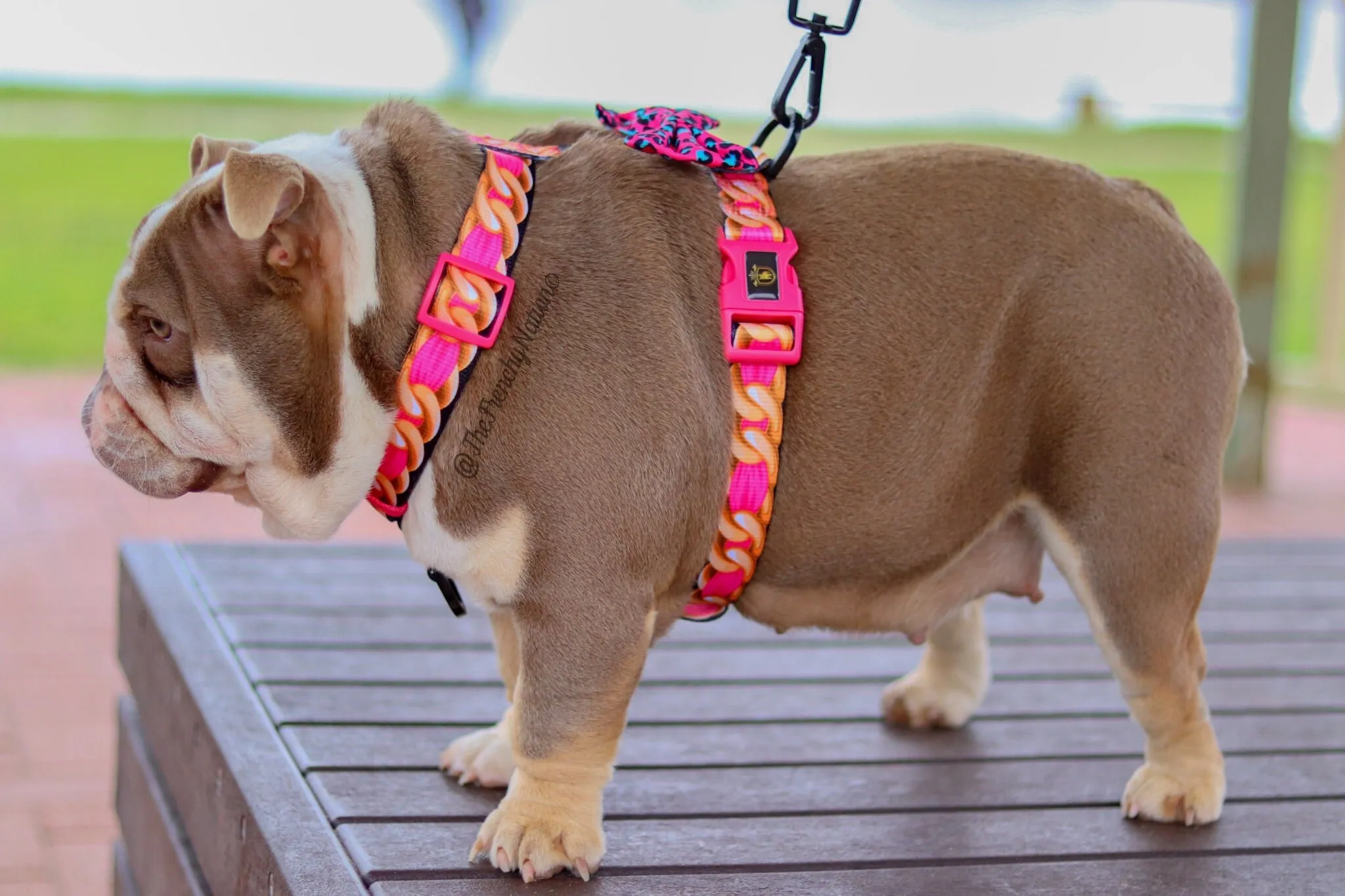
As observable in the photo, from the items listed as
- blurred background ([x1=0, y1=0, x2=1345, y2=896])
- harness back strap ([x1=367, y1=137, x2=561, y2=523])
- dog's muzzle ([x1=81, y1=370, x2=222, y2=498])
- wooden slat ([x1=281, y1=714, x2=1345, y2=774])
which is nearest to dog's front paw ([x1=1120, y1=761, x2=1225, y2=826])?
wooden slat ([x1=281, y1=714, x2=1345, y2=774])

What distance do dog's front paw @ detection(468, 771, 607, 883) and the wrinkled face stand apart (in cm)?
47

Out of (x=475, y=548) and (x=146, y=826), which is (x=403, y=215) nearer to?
(x=475, y=548)

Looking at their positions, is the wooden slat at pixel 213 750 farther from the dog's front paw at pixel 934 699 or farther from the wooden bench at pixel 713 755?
the dog's front paw at pixel 934 699

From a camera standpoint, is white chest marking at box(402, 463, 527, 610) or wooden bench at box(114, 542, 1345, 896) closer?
white chest marking at box(402, 463, 527, 610)

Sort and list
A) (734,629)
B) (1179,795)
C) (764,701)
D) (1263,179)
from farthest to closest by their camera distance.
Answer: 1. (1263,179)
2. (734,629)
3. (764,701)
4. (1179,795)

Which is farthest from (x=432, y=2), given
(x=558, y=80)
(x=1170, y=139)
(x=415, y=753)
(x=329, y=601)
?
(x=415, y=753)

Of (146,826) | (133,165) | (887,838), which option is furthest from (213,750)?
(133,165)

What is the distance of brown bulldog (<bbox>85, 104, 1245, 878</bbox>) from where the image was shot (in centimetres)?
181

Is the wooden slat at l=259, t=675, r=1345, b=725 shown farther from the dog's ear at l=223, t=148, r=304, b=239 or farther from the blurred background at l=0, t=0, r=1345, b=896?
the blurred background at l=0, t=0, r=1345, b=896

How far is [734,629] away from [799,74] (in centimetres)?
144

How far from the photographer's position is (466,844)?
198cm

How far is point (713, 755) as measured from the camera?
2418 millimetres

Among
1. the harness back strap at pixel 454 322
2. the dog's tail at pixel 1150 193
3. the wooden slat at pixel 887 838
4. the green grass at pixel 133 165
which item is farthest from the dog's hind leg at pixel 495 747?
the green grass at pixel 133 165

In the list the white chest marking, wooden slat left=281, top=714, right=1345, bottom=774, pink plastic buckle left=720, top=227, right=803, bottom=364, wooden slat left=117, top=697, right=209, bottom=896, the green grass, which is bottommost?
the green grass
